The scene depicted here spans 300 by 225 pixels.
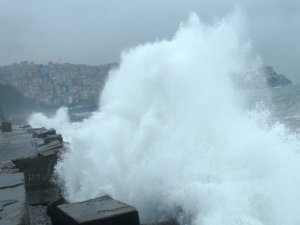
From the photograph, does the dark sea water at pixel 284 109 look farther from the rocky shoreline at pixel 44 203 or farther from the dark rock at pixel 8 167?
the dark rock at pixel 8 167

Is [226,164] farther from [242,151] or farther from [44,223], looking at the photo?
[44,223]

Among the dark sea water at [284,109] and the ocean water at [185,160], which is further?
the dark sea water at [284,109]

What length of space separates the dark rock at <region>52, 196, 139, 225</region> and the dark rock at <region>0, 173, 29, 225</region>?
43 cm

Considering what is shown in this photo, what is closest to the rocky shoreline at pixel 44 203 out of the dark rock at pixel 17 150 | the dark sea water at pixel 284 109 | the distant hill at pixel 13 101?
the dark rock at pixel 17 150

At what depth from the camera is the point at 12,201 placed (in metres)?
5.73

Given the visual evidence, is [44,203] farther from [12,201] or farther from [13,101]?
[13,101]

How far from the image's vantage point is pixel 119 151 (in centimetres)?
861

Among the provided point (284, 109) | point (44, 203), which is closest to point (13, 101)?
point (284, 109)

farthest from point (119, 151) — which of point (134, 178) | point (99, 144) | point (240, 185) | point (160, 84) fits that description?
point (240, 185)

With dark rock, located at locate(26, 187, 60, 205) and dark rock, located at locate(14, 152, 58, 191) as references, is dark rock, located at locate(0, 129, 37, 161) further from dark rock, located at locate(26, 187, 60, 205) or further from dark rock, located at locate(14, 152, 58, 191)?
dark rock, located at locate(26, 187, 60, 205)

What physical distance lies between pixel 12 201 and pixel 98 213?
1396 millimetres

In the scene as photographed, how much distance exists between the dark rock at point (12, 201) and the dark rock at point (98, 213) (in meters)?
0.43

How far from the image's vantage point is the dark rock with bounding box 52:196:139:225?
188 inches

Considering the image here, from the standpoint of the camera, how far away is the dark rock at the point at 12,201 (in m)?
4.90
